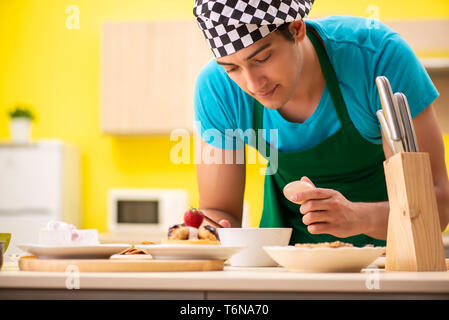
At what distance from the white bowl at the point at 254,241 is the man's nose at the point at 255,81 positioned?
39 cm

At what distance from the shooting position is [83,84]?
179 inches

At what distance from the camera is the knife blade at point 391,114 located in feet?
3.15

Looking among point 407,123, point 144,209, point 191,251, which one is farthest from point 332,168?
point 144,209

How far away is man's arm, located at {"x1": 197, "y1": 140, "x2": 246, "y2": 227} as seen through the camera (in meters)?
1.67

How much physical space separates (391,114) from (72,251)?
56 centimetres

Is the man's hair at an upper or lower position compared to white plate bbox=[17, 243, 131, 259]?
upper

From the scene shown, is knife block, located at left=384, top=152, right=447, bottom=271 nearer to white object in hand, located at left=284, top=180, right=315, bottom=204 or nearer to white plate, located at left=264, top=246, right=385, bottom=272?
white plate, located at left=264, top=246, right=385, bottom=272

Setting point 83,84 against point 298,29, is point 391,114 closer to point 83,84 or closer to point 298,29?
point 298,29

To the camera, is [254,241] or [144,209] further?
[144,209]

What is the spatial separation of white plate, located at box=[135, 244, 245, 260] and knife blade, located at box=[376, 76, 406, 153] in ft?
1.02

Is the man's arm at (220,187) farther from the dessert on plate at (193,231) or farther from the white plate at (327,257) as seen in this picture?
the white plate at (327,257)

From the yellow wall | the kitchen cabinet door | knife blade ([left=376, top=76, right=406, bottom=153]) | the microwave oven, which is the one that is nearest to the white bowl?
knife blade ([left=376, top=76, right=406, bottom=153])

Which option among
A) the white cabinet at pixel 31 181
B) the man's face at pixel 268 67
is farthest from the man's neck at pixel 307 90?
the white cabinet at pixel 31 181

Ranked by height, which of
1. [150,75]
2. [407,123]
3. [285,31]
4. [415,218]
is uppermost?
[150,75]
